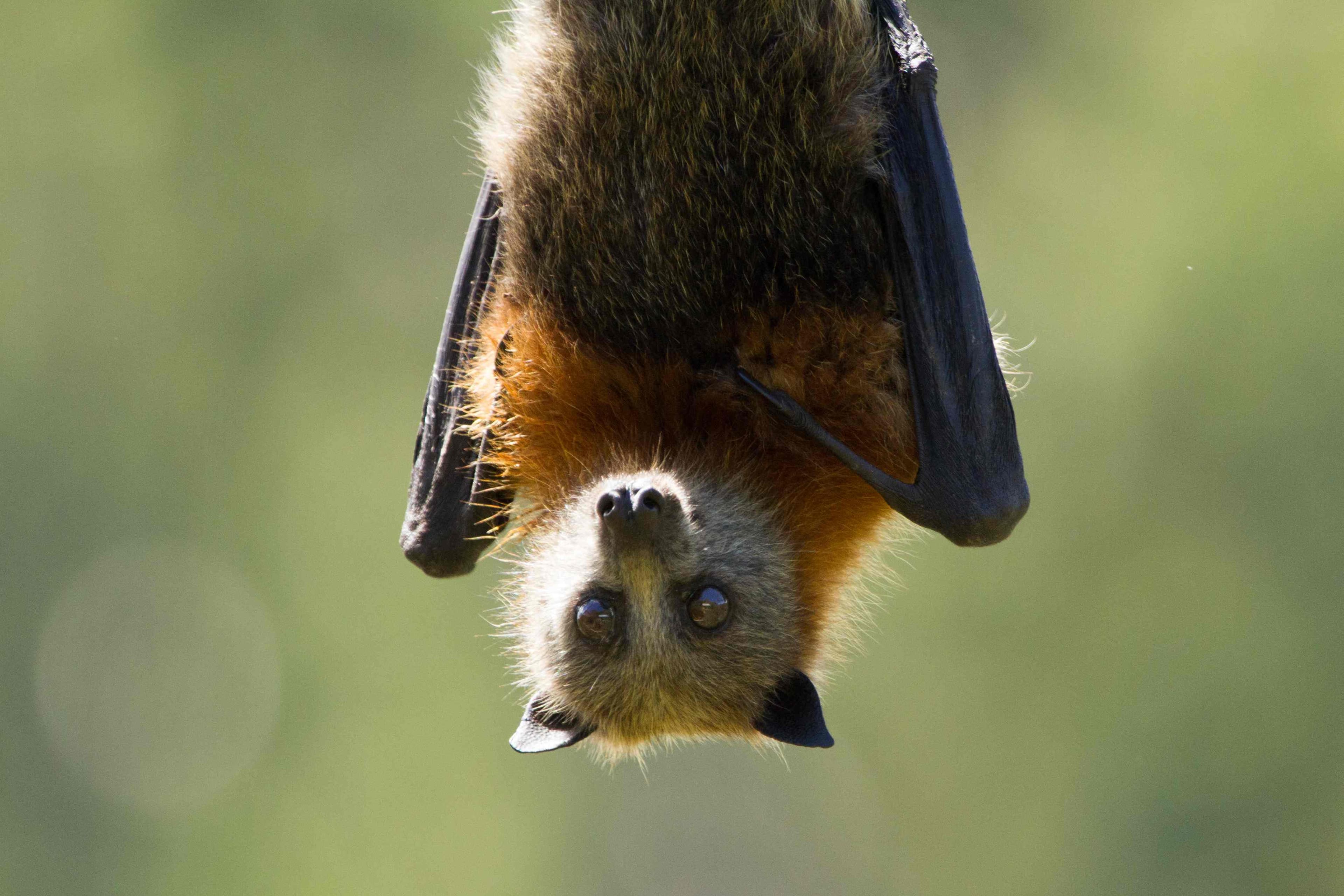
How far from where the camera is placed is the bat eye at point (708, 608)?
478 cm

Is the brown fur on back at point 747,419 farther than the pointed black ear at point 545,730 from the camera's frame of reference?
No

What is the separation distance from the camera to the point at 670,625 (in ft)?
16.0

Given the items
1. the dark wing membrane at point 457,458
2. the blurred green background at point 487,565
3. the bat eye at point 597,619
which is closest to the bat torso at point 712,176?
the dark wing membrane at point 457,458

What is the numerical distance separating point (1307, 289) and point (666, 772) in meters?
11.2

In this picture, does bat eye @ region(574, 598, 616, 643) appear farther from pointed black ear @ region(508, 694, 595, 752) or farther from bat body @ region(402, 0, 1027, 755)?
pointed black ear @ region(508, 694, 595, 752)

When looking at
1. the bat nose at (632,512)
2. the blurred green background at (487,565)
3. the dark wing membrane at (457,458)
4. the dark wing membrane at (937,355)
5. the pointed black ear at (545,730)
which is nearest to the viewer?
the bat nose at (632,512)

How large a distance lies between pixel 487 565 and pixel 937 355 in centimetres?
1104

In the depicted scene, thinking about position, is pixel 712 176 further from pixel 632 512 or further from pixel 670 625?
pixel 670 625

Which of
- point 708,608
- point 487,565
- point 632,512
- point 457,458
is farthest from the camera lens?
point 487,565

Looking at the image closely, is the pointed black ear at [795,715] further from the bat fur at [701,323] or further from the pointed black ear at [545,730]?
the pointed black ear at [545,730]

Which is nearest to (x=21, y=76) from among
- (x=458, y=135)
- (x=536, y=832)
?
(x=458, y=135)

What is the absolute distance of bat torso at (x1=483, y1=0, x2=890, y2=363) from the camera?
486 cm

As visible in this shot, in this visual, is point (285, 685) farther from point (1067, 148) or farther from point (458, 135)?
point (1067, 148)

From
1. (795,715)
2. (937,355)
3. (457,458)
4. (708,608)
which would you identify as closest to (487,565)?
(457,458)
